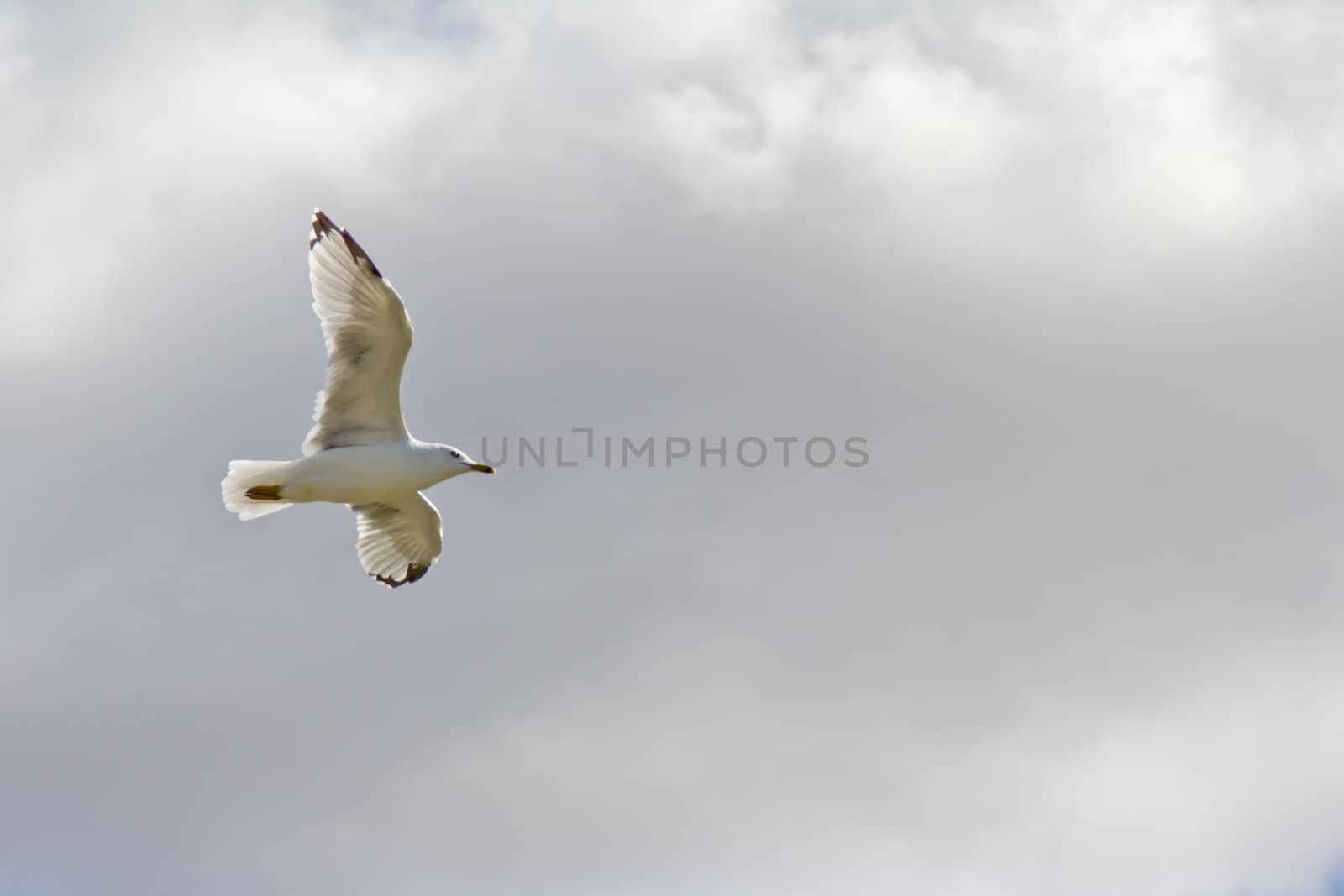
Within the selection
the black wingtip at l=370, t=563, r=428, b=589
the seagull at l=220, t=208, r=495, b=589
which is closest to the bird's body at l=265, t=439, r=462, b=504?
the seagull at l=220, t=208, r=495, b=589

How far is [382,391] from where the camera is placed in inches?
832

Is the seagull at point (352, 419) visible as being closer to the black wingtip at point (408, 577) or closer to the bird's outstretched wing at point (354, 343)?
the bird's outstretched wing at point (354, 343)

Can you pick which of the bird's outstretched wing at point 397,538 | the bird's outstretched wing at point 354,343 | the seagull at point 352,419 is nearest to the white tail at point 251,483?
the seagull at point 352,419

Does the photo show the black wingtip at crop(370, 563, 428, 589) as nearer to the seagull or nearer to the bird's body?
the seagull

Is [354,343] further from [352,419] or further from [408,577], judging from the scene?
[408,577]

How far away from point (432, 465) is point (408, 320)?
66.9 inches

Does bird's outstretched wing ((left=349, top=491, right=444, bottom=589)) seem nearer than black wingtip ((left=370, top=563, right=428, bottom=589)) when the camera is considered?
Yes

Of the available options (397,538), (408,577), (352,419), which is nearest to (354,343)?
(352,419)

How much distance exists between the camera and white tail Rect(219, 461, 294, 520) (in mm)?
20859

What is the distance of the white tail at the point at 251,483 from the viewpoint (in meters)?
20.9

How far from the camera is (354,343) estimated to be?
68.1 ft

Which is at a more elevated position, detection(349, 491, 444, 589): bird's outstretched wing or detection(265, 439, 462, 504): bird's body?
detection(349, 491, 444, 589): bird's outstretched wing

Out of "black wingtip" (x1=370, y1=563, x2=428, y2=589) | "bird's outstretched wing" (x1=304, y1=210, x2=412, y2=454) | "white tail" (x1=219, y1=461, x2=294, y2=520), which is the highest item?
"bird's outstretched wing" (x1=304, y1=210, x2=412, y2=454)

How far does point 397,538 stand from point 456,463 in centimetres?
225
